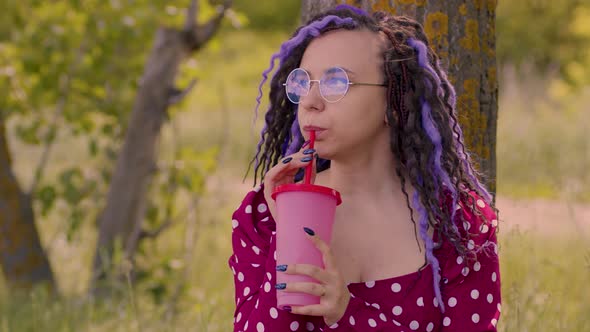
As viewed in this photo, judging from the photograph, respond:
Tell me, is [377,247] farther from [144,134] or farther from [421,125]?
[144,134]

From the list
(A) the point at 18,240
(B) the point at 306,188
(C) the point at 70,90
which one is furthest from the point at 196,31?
(B) the point at 306,188

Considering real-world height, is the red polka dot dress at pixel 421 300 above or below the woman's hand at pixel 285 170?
below

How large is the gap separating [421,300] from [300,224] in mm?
400

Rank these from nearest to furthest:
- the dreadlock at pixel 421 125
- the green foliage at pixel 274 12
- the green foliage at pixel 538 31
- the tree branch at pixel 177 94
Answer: the dreadlock at pixel 421 125 → the tree branch at pixel 177 94 → the green foliage at pixel 538 31 → the green foliage at pixel 274 12

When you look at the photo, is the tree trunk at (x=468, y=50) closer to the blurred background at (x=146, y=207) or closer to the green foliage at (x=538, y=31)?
the blurred background at (x=146, y=207)

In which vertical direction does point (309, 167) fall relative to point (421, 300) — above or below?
above

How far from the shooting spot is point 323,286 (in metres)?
1.79

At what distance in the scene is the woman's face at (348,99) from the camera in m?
1.94

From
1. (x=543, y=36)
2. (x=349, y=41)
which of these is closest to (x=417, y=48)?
(x=349, y=41)

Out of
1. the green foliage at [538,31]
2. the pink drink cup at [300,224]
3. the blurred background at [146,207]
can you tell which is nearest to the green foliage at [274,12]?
→ the green foliage at [538,31]

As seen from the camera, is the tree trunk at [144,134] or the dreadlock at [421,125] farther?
the tree trunk at [144,134]

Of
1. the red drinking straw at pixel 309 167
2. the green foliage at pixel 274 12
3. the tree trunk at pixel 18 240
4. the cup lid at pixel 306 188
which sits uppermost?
the green foliage at pixel 274 12

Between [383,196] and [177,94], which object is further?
[177,94]

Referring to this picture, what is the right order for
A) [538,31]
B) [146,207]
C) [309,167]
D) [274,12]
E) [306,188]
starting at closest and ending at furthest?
[306,188] → [309,167] → [146,207] → [538,31] → [274,12]
